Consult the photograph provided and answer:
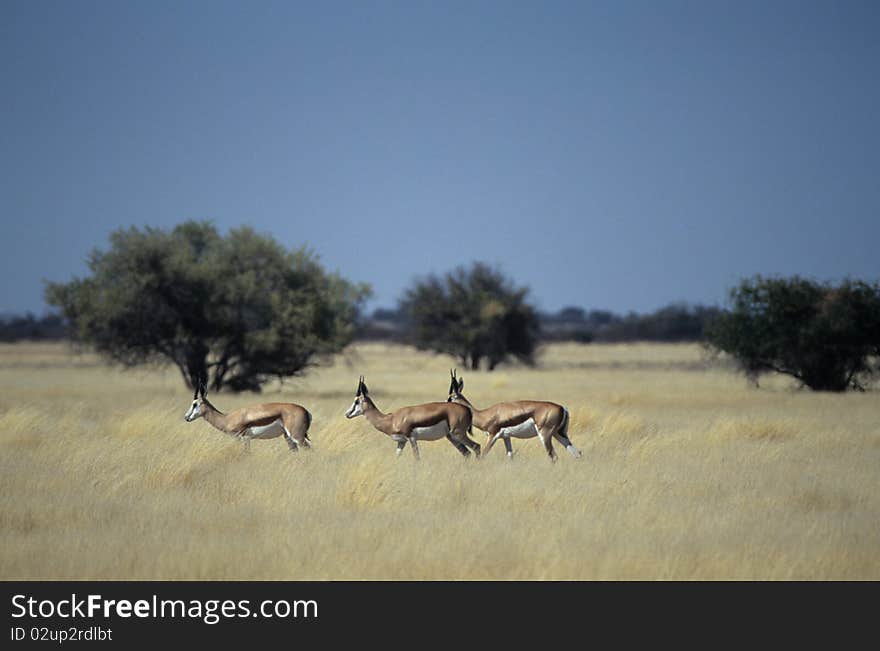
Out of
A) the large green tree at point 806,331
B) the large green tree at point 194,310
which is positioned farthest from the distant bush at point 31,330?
the large green tree at point 806,331

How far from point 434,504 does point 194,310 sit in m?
25.8

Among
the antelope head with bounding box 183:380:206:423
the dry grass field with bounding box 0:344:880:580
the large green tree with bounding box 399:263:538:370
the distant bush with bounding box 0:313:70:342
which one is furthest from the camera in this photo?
the distant bush with bounding box 0:313:70:342

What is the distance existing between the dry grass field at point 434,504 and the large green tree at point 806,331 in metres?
17.7

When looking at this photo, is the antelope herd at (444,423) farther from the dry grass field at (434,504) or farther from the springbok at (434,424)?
the dry grass field at (434,504)

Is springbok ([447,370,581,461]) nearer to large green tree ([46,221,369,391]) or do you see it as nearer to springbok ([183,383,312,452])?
springbok ([183,383,312,452])

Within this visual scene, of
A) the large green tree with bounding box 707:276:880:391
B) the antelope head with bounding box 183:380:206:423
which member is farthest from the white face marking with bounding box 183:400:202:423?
the large green tree with bounding box 707:276:880:391

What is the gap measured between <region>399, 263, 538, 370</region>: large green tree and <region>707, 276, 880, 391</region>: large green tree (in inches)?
946

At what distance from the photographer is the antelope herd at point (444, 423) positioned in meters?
14.3

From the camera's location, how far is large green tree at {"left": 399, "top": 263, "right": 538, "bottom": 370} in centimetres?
6119

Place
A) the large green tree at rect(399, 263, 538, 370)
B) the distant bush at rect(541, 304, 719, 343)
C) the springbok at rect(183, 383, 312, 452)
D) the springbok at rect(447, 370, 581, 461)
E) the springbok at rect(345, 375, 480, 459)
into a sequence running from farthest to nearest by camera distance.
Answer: the distant bush at rect(541, 304, 719, 343) < the large green tree at rect(399, 263, 538, 370) < the springbok at rect(183, 383, 312, 452) < the springbok at rect(345, 375, 480, 459) < the springbok at rect(447, 370, 581, 461)

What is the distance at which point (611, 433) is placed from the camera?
18.7 m

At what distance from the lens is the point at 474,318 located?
201 ft

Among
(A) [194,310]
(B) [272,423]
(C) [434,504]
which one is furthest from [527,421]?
(A) [194,310]
